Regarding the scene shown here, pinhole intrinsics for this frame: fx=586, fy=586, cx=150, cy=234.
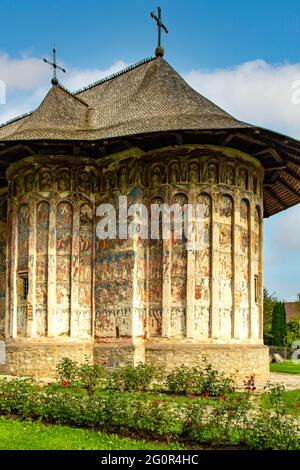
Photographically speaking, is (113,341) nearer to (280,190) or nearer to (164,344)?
(164,344)

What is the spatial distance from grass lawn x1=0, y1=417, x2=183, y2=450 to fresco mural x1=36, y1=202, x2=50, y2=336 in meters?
6.91

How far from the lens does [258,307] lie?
16.1m

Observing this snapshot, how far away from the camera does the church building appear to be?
14.7m

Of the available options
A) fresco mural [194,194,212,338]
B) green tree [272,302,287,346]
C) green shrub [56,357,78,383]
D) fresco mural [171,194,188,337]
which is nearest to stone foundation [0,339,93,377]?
green shrub [56,357,78,383]

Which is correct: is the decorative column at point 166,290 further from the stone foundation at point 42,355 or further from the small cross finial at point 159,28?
the small cross finial at point 159,28

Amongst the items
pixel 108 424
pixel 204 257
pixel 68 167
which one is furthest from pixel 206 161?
pixel 108 424

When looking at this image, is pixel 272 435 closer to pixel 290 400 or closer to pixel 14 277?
pixel 290 400

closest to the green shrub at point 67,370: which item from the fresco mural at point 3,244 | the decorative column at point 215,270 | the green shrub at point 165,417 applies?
the decorative column at point 215,270

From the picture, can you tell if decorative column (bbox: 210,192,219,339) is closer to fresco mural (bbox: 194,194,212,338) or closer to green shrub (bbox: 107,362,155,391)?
fresco mural (bbox: 194,194,212,338)

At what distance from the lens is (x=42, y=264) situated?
51.6 ft

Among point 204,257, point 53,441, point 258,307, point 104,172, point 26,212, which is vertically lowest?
point 53,441

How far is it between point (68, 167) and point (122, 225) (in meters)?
2.30

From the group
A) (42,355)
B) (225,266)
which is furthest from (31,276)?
(225,266)

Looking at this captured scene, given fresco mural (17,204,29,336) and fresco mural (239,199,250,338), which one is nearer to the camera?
fresco mural (239,199,250,338)
